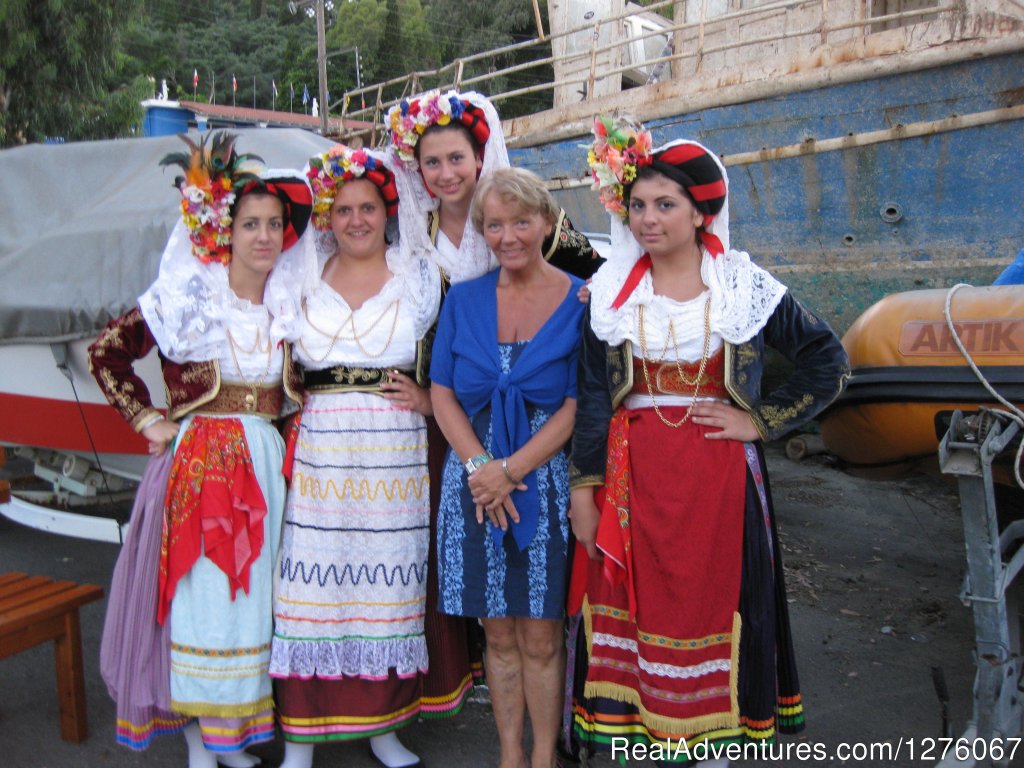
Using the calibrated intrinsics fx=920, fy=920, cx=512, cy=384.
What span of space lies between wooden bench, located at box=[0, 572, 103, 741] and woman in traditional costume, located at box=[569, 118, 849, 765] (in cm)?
195

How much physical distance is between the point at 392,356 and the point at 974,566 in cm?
183

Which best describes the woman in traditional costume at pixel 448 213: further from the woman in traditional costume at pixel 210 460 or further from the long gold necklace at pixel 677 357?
the long gold necklace at pixel 677 357

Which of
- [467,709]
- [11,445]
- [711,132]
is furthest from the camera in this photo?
[711,132]

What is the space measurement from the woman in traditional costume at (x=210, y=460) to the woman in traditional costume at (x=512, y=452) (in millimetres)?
600

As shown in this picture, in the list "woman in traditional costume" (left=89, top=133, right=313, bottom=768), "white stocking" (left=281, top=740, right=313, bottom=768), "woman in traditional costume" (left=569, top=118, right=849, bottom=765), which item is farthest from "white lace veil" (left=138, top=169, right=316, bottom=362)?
"white stocking" (left=281, top=740, right=313, bottom=768)

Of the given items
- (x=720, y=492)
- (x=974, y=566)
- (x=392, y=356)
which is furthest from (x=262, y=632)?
(x=974, y=566)

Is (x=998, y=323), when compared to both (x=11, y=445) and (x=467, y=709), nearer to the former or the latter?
(x=467, y=709)

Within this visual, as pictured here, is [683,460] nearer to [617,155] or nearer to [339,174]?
[617,155]

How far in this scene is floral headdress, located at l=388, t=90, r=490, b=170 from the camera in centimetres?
305

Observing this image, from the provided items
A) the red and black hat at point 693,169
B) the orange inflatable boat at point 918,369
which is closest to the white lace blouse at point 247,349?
the red and black hat at point 693,169

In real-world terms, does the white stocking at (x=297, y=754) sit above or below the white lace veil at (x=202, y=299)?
below

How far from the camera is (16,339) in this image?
492 cm

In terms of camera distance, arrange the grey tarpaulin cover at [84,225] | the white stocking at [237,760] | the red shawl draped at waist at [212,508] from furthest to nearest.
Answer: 1. the grey tarpaulin cover at [84,225]
2. the white stocking at [237,760]
3. the red shawl draped at waist at [212,508]

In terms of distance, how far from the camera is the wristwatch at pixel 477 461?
9.15ft
